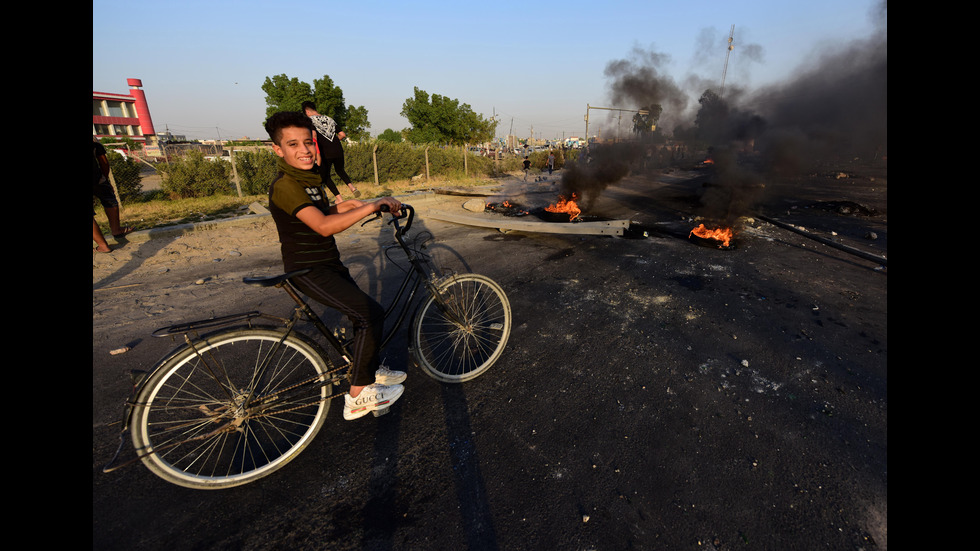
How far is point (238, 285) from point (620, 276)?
236 inches

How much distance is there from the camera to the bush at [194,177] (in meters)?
13.1

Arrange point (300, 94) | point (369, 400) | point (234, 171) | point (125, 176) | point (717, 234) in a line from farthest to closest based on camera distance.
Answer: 1. point (300, 94)
2. point (234, 171)
3. point (125, 176)
4. point (717, 234)
5. point (369, 400)

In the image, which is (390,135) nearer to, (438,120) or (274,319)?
(438,120)

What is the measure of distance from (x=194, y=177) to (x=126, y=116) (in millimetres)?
86441

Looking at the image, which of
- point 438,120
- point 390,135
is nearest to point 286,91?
point 438,120

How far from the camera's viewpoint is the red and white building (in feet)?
208

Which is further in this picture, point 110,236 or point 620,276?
point 110,236

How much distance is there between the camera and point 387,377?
→ 3.02 meters

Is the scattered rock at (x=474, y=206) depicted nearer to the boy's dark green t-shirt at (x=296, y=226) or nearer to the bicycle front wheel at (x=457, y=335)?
the bicycle front wheel at (x=457, y=335)

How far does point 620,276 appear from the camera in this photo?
603cm

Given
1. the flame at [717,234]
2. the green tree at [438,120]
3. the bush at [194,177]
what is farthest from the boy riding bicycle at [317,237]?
the green tree at [438,120]

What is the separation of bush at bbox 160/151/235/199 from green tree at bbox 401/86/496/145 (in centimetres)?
1701
